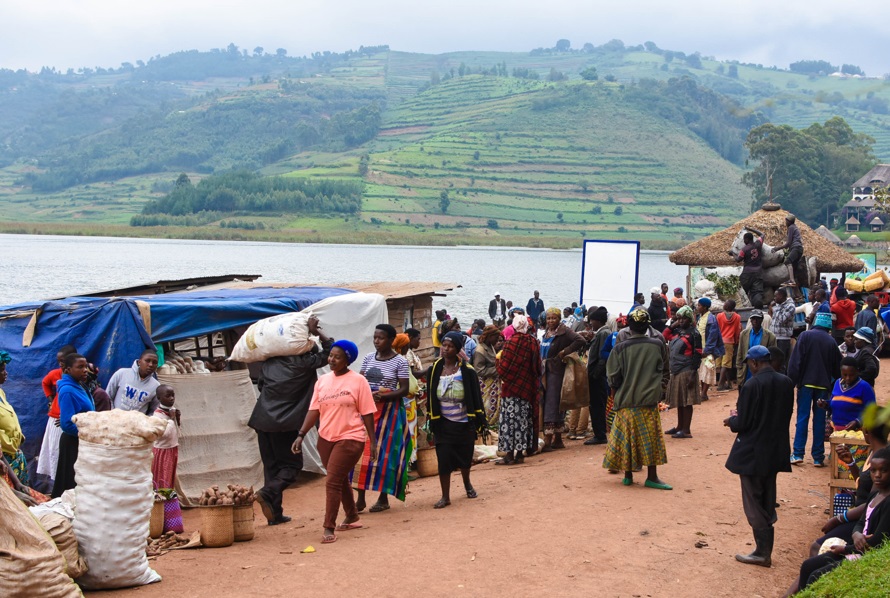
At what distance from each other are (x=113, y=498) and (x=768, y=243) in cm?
1641

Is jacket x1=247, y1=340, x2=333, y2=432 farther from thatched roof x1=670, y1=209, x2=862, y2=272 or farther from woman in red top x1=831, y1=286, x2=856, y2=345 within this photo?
thatched roof x1=670, y1=209, x2=862, y2=272

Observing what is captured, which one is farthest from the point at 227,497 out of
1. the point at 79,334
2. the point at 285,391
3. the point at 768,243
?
the point at 768,243

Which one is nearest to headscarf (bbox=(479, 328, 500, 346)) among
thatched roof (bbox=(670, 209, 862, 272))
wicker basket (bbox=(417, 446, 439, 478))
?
wicker basket (bbox=(417, 446, 439, 478))

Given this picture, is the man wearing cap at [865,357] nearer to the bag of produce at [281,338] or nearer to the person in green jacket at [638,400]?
the person in green jacket at [638,400]

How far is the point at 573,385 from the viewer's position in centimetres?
1152

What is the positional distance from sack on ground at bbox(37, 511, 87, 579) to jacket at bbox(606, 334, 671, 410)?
4.79 metres

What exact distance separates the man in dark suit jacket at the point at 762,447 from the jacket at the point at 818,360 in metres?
2.83

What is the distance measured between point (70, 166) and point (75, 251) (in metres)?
72.9

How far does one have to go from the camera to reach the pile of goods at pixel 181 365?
10.3 m

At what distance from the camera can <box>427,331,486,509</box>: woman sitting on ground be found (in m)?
9.00

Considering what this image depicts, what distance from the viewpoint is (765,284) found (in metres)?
18.8

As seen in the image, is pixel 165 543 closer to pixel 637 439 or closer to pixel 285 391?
pixel 285 391

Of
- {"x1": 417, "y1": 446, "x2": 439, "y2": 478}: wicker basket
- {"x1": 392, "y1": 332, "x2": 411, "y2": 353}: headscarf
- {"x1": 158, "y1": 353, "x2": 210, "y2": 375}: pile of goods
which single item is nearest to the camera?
{"x1": 392, "y1": 332, "x2": 411, "y2": 353}: headscarf

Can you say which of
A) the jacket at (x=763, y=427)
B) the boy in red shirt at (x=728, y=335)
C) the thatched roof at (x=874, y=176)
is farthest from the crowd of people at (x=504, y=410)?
the thatched roof at (x=874, y=176)
